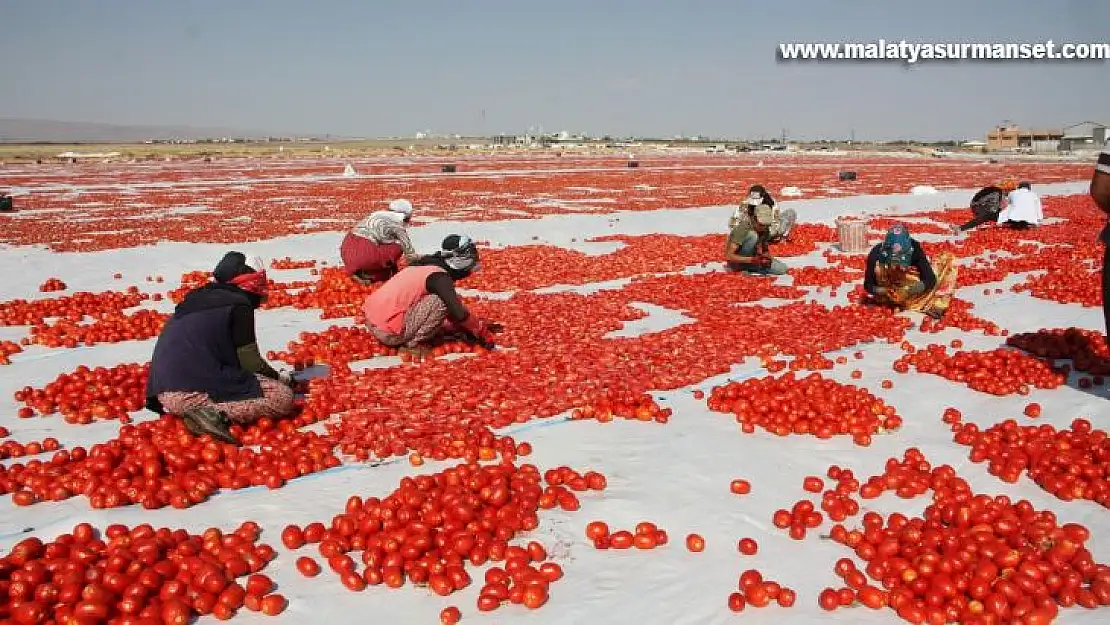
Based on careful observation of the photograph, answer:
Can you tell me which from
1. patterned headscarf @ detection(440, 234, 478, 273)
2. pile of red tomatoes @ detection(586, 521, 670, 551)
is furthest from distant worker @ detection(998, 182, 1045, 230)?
pile of red tomatoes @ detection(586, 521, 670, 551)

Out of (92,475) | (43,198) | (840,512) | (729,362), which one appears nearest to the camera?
(840,512)

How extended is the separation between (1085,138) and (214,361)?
117587mm

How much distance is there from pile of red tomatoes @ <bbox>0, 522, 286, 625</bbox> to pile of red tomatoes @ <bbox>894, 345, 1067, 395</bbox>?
23.4 ft

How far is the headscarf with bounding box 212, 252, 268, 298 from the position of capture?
657 centimetres

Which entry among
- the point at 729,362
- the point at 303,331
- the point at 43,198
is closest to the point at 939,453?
the point at 729,362

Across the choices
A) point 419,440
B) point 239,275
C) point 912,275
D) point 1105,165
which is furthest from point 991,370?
point 239,275

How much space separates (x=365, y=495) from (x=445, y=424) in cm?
118

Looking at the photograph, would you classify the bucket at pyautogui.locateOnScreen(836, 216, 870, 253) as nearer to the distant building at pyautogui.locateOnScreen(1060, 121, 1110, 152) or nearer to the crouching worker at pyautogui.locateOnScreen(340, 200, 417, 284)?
the crouching worker at pyautogui.locateOnScreen(340, 200, 417, 284)

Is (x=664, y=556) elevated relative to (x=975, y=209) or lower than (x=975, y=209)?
lower

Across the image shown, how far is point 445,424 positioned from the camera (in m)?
6.64

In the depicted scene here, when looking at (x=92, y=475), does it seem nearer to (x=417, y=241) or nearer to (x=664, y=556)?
(x=664, y=556)

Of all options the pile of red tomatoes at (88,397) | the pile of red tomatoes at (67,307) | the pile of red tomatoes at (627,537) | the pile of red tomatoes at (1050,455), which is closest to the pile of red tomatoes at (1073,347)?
the pile of red tomatoes at (1050,455)

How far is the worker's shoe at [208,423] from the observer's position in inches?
248

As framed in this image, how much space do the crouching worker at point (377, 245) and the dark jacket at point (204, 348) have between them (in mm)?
6704
